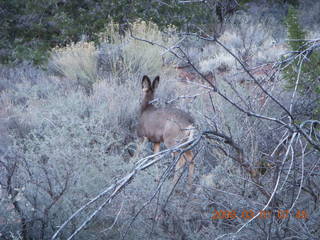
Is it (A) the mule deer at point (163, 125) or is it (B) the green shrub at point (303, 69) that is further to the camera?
(A) the mule deer at point (163, 125)

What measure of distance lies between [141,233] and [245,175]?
122cm

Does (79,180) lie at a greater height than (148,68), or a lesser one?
greater

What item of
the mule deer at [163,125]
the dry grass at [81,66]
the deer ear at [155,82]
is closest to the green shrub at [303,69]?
the mule deer at [163,125]

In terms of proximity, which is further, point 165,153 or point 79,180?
point 79,180

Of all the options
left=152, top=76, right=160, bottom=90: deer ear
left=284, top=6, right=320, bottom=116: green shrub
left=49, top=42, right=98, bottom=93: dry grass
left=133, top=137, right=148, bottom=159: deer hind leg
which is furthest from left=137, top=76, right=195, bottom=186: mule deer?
left=49, top=42, right=98, bottom=93: dry grass

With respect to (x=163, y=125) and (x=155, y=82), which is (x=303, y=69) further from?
(x=155, y=82)

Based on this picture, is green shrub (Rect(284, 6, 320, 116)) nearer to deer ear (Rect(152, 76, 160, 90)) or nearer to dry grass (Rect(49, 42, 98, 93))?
deer ear (Rect(152, 76, 160, 90))

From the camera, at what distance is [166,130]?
7.21m

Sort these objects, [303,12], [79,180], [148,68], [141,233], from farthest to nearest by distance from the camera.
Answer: [303,12] < [148,68] < [79,180] < [141,233]

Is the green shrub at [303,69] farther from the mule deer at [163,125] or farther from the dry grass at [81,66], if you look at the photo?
the dry grass at [81,66]

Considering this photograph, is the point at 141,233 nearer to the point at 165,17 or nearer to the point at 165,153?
the point at 165,153

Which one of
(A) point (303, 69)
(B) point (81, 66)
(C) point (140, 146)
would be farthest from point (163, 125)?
(B) point (81, 66)

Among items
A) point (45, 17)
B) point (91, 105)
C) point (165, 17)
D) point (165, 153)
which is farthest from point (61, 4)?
point (165, 153)

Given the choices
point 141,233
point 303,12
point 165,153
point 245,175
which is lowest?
point 303,12
